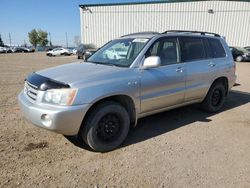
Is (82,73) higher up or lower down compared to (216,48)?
lower down

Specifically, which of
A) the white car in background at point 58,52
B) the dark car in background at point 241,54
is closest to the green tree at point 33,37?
the white car in background at point 58,52

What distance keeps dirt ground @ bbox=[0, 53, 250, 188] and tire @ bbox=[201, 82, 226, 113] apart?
0.59 meters

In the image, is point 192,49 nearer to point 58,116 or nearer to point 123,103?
point 123,103

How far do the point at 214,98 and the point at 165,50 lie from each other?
2145mm

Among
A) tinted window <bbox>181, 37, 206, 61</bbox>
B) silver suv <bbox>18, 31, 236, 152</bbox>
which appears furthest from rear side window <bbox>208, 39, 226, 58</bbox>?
tinted window <bbox>181, 37, 206, 61</bbox>

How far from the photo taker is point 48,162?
3693 millimetres

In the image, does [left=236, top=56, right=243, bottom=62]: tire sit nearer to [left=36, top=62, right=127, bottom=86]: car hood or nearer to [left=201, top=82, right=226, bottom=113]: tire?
[left=201, top=82, right=226, bottom=113]: tire

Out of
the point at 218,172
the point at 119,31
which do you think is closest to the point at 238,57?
the point at 119,31

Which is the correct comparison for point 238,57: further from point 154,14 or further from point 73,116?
point 73,116

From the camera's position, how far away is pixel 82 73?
158 inches

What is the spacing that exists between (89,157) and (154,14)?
106 ft

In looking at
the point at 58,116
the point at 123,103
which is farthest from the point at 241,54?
the point at 58,116

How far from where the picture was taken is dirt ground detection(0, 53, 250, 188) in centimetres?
330

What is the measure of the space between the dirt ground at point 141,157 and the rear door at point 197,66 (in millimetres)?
694
